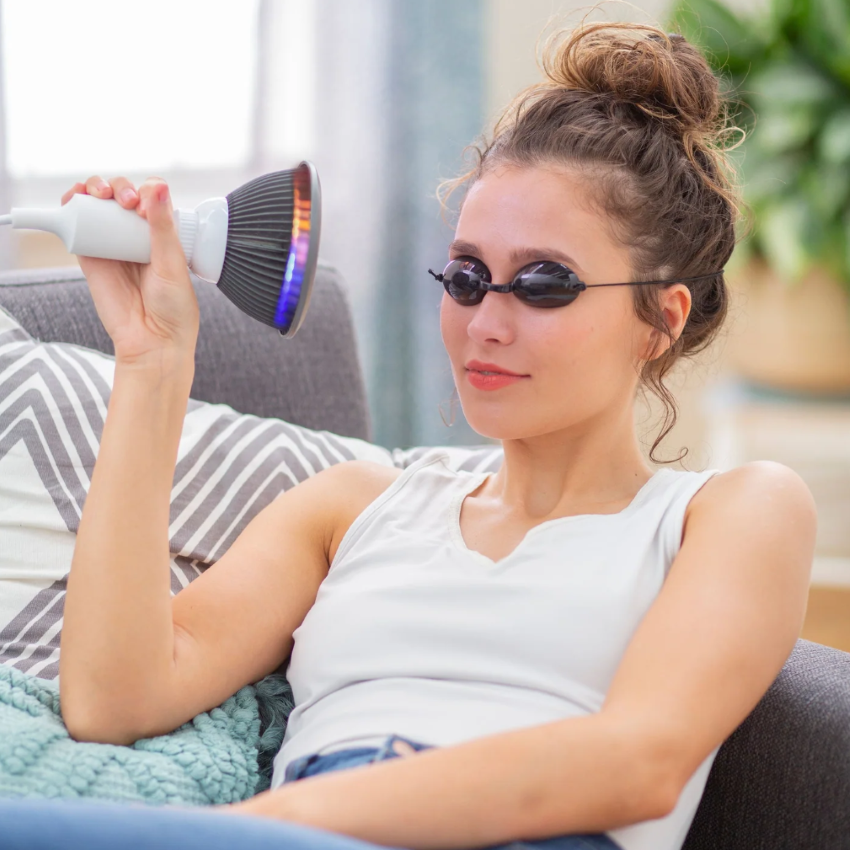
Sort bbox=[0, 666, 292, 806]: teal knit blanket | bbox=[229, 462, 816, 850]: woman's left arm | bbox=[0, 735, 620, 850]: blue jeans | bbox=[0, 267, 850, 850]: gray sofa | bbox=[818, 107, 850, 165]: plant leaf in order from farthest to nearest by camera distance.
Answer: bbox=[818, 107, 850, 165]: plant leaf < bbox=[0, 267, 850, 850]: gray sofa < bbox=[0, 666, 292, 806]: teal knit blanket < bbox=[229, 462, 816, 850]: woman's left arm < bbox=[0, 735, 620, 850]: blue jeans

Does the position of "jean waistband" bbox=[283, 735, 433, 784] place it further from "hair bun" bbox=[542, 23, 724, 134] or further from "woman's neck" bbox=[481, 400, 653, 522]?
"hair bun" bbox=[542, 23, 724, 134]

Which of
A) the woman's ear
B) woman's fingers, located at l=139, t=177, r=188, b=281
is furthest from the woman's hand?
the woman's ear

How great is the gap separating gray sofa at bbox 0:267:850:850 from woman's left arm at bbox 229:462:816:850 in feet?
0.58

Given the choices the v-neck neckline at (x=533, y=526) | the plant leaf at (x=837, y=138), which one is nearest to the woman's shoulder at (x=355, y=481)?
the v-neck neckline at (x=533, y=526)

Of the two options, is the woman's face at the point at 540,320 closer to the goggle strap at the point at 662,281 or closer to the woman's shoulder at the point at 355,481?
the goggle strap at the point at 662,281

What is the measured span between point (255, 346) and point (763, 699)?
861 millimetres

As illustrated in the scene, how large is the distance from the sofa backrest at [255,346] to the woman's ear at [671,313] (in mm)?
595

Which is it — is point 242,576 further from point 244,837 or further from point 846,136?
point 846,136

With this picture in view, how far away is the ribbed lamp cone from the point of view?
903 mm

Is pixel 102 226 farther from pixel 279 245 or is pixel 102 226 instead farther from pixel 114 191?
pixel 279 245

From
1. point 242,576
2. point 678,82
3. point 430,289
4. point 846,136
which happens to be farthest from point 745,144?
point 242,576

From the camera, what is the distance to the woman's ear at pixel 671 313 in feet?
3.81

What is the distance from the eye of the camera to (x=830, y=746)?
1.03 m

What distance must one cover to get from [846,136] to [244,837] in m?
2.84
